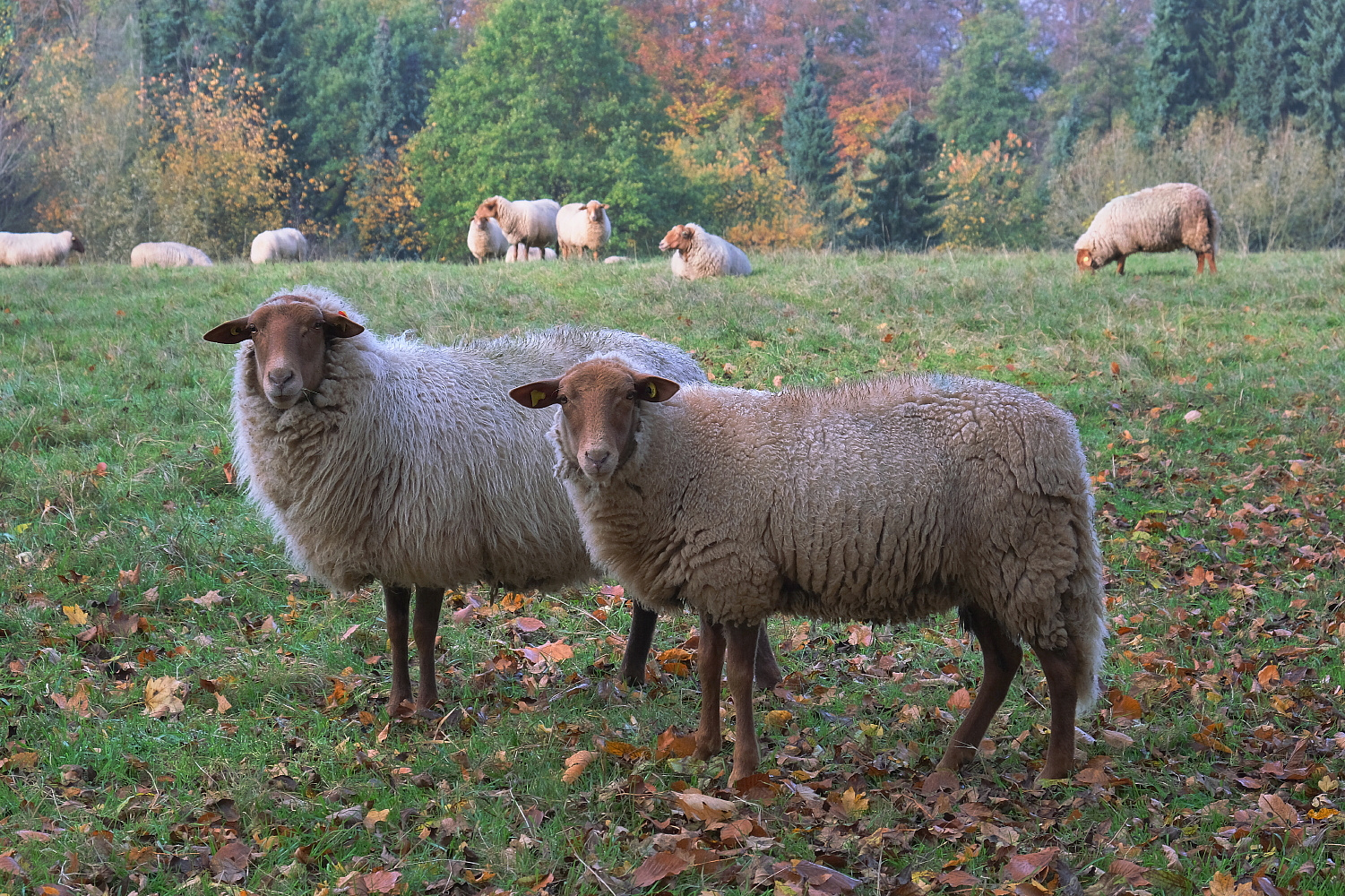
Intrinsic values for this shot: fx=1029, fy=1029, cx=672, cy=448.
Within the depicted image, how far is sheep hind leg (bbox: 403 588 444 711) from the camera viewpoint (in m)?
5.18

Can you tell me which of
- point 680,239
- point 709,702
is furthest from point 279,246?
point 709,702

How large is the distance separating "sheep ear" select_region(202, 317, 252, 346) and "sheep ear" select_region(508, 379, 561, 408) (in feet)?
4.96

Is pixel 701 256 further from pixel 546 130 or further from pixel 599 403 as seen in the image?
pixel 546 130

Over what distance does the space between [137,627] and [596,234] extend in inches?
654

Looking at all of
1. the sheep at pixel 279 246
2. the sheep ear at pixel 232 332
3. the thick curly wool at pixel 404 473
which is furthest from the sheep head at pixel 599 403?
the sheep at pixel 279 246

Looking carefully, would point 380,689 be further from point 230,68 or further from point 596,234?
point 230,68

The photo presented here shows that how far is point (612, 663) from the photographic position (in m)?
5.89

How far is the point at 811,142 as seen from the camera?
40.3 meters

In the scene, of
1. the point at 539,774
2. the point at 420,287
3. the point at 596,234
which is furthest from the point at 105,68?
the point at 539,774

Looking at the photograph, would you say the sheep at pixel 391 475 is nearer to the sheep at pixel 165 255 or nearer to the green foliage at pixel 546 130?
the sheep at pixel 165 255

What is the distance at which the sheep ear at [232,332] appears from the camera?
16.2 ft

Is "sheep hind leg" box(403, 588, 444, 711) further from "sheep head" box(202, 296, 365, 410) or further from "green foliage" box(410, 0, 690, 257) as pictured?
"green foliage" box(410, 0, 690, 257)

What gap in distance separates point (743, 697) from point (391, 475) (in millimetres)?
2157

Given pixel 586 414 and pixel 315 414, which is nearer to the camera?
pixel 586 414
